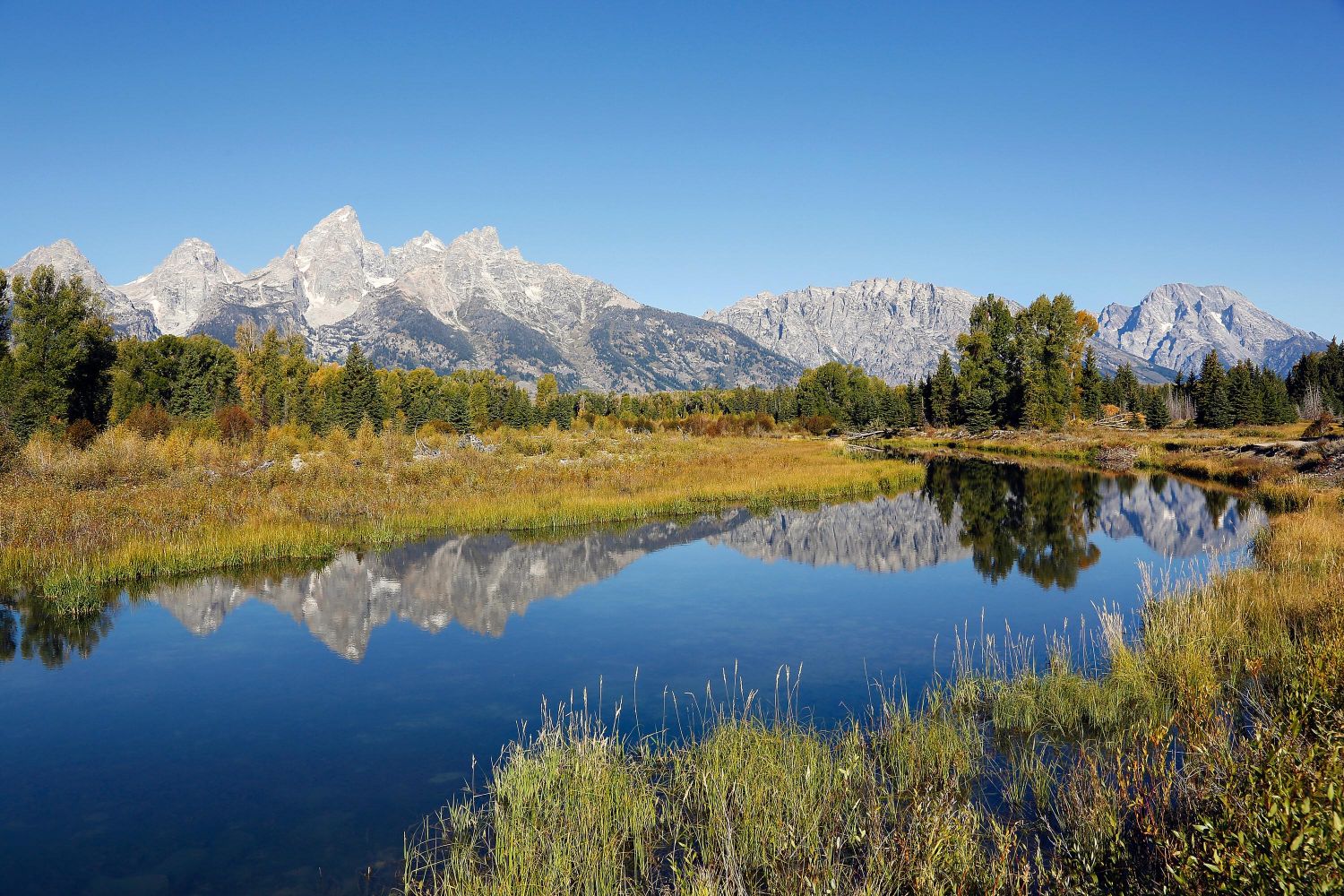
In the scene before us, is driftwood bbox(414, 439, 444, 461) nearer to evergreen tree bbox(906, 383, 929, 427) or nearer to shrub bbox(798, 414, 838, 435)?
shrub bbox(798, 414, 838, 435)

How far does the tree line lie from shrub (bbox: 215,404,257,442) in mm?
189

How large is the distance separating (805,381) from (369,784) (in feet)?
397

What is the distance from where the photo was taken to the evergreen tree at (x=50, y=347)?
45625 millimetres

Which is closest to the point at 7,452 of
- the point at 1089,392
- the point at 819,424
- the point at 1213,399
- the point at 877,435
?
the point at 819,424

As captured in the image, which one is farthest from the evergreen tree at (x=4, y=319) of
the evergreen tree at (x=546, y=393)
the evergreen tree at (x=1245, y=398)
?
the evergreen tree at (x=1245, y=398)

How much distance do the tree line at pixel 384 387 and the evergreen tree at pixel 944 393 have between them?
0.24 metres

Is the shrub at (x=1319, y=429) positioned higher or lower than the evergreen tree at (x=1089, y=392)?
lower

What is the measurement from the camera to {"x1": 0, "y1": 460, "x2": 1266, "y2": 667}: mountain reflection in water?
55.6ft

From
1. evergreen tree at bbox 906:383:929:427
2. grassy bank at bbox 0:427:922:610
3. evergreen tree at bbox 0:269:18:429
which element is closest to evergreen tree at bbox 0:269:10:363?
evergreen tree at bbox 0:269:18:429

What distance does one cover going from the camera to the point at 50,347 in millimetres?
48031

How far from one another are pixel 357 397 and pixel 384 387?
104ft

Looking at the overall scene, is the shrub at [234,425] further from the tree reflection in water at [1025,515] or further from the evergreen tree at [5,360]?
the tree reflection in water at [1025,515]

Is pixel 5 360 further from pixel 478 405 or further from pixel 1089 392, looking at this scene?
pixel 1089 392

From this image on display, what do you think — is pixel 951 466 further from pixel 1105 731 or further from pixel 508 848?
pixel 508 848
